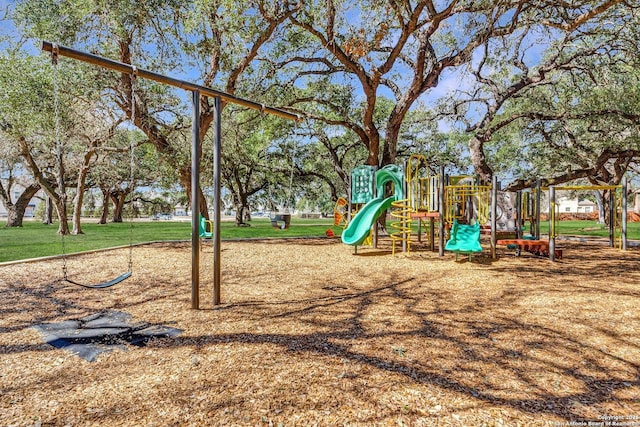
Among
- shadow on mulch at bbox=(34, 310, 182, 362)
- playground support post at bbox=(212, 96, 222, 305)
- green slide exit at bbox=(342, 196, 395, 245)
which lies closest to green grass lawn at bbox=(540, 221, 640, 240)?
green slide exit at bbox=(342, 196, 395, 245)

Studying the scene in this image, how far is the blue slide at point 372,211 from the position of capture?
9.10 m

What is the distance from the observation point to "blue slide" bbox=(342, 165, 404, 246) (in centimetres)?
910

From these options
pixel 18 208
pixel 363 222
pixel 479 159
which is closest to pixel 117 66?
pixel 363 222

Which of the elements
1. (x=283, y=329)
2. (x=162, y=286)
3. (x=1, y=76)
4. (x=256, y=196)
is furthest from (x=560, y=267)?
(x=256, y=196)

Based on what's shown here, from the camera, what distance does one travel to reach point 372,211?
983 cm

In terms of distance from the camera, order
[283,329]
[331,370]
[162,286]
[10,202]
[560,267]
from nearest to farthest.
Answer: [331,370] → [283,329] → [162,286] → [560,267] → [10,202]

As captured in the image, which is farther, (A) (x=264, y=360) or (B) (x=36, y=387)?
(A) (x=264, y=360)

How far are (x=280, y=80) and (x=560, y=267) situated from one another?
34.1ft

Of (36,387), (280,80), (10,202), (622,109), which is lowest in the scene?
(36,387)

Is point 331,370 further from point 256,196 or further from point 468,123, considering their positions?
point 256,196

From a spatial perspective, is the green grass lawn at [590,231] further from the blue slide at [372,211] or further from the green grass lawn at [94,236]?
the blue slide at [372,211]

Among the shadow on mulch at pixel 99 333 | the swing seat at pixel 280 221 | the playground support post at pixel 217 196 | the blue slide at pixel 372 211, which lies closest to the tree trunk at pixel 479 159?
the blue slide at pixel 372 211

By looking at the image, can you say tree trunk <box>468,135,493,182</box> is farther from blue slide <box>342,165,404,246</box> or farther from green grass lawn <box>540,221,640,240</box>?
green grass lawn <box>540,221,640,240</box>

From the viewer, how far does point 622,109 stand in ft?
41.1
